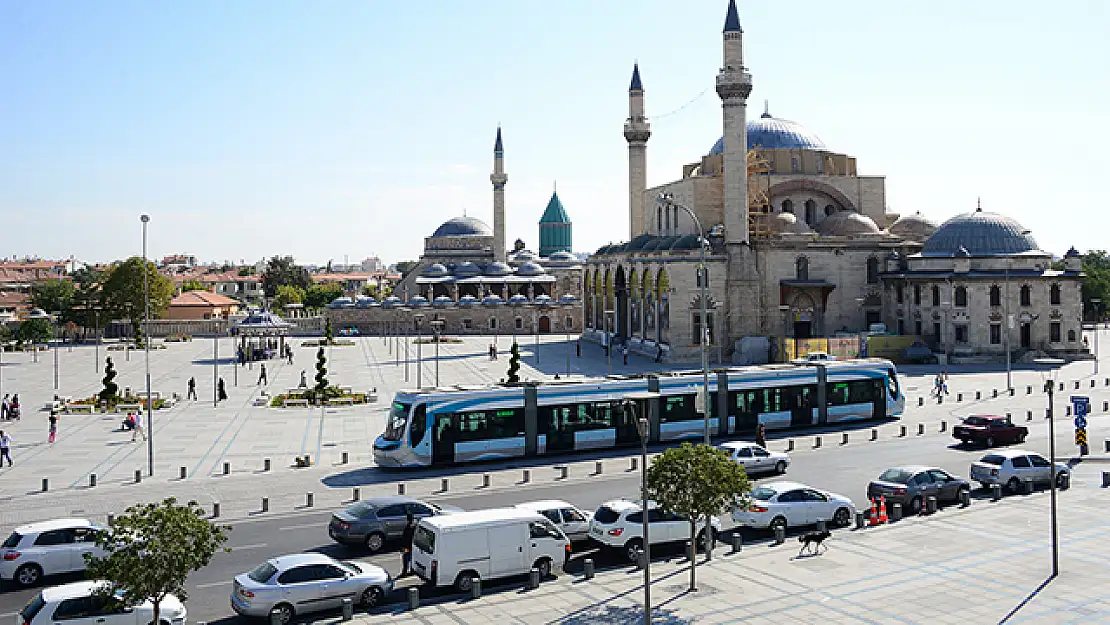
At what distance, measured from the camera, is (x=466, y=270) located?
117 meters

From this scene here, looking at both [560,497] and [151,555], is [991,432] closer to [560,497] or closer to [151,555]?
[560,497]

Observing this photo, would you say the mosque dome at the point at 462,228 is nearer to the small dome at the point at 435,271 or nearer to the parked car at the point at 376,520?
the small dome at the point at 435,271

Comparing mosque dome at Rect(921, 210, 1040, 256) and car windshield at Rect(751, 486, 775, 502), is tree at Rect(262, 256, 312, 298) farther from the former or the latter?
car windshield at Rect(751, 486, 775, 502)

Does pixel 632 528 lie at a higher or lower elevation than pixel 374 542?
higher

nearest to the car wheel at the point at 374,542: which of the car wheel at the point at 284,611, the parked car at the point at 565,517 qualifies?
A: the parked car at the point at 565,517

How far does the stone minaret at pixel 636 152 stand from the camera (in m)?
80.6

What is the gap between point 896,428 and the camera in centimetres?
3556

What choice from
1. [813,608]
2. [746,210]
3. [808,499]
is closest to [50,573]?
[813,608]

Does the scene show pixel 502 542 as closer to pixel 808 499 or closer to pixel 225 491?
pixel 808 499

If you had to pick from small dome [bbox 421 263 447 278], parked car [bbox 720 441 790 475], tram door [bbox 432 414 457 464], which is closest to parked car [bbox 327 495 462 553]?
tram door [bbox 432 414 457 464]

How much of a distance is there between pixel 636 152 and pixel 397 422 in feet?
186

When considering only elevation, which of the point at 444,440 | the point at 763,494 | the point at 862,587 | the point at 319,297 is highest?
the point at 319,297

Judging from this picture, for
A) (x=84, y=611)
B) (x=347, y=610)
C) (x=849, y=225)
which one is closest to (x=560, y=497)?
(x=347, y=610)

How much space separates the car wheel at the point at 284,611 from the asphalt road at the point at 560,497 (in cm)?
104
